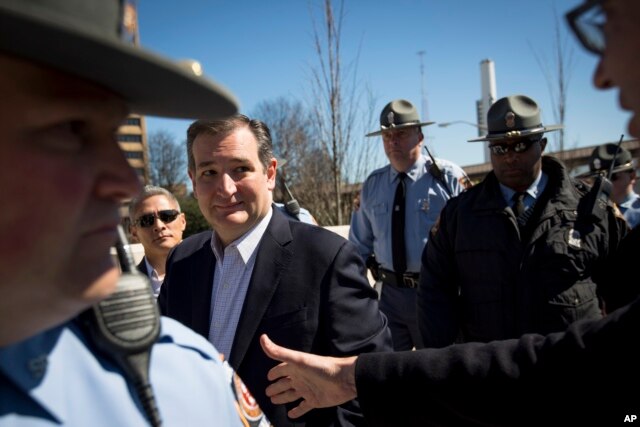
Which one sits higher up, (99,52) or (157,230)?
(99,52)

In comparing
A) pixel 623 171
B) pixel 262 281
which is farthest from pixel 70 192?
pixel 623 171

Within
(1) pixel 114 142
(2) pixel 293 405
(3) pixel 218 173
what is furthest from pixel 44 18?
(3) pixel 218 173

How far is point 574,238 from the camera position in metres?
3.16

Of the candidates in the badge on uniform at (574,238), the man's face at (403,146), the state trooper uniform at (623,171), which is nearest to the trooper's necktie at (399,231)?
the man's face at (403,146)

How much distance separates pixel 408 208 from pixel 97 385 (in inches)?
169

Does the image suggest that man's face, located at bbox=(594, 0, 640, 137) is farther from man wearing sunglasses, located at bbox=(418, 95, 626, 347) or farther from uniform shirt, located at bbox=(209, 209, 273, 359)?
man wearing sunglasses, located at bbox=(418, 95, 626, 347)

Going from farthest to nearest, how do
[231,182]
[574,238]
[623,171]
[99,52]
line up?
[623,171] < [574,238] < [231,182] < [99,52]

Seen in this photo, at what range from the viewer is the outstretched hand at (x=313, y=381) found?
1736mm

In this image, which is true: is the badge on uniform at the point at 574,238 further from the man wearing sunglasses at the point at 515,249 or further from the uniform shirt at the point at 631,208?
the uniform shirt at the point at 631,208

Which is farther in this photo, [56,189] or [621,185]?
[621,185]

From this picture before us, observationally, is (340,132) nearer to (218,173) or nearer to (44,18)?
(218,173)

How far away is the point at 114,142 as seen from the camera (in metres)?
0.90

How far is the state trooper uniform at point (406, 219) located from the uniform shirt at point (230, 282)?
2573 mm

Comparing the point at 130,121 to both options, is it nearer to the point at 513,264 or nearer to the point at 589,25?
the point at 589,25
